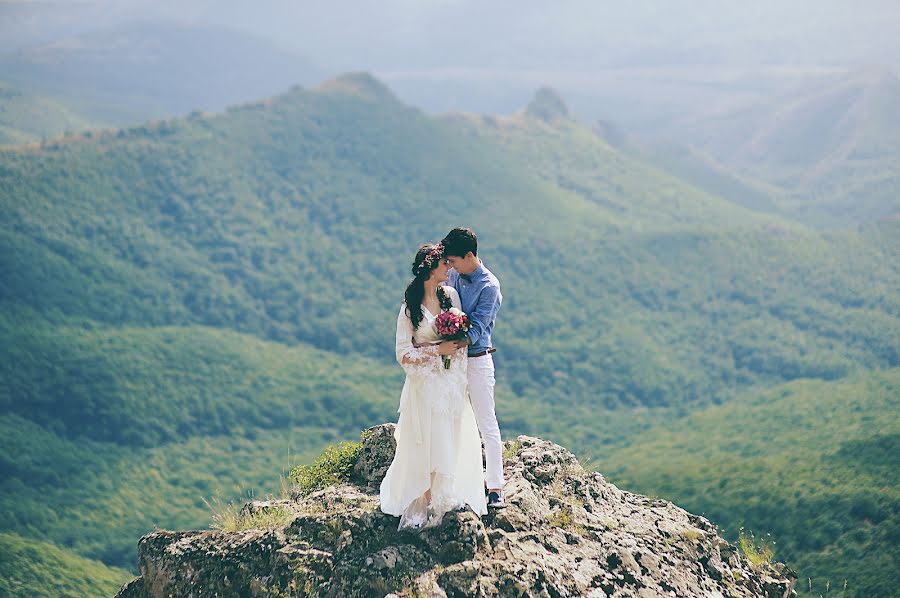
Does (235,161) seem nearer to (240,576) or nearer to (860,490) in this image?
(860,490)

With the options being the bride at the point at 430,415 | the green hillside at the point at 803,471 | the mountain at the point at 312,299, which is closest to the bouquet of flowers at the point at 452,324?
the bride at the point at 430,415

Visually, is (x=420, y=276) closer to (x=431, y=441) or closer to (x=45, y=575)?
(x=431, y=441)

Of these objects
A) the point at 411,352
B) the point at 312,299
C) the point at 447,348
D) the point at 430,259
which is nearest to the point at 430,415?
the point at 411,352

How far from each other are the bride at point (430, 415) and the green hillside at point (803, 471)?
68.7 feet

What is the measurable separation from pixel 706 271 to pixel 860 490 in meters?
101

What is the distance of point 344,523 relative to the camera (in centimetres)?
1418

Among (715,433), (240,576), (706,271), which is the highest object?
(240,576)

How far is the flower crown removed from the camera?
14023mm

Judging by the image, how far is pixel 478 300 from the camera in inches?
556

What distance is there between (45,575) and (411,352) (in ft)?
151

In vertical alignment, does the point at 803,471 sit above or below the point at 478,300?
below

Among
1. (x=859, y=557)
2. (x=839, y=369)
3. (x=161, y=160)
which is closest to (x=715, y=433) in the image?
(x=839, y=369)

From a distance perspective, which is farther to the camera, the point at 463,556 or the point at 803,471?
the point at 803,471

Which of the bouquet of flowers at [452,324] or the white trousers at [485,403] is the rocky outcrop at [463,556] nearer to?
the white trousers at [485,403]
